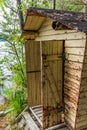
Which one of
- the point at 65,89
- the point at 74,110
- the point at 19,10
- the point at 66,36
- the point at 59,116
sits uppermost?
the point at 19,10

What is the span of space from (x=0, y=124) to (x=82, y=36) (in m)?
4.76

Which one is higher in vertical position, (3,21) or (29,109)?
(3,21)

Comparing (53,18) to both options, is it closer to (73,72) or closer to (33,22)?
(73,72)

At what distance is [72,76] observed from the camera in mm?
4379

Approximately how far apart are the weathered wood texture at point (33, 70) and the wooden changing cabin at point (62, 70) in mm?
729

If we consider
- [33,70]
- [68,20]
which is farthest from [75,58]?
[33,70]

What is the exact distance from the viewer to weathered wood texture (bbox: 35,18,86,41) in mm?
3958

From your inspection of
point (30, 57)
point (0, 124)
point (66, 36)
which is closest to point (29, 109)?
point (0, 124)

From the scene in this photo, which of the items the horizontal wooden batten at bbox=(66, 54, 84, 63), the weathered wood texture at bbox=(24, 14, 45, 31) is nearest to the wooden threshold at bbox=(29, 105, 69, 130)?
the horizontal wooden batten at bbox=(66, 54, 84, 63)

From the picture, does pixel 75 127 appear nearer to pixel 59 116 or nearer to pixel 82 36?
pixel 59 116

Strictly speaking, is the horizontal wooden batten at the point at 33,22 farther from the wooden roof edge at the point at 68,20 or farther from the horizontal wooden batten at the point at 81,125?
the horizontal wooden batten at the point at 81,125

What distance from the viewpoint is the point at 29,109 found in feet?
20.9

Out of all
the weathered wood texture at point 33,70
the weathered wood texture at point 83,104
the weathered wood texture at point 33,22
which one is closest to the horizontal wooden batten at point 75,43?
the weathered wood texture at point 83,104

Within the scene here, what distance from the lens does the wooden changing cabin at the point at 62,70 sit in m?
4.00
